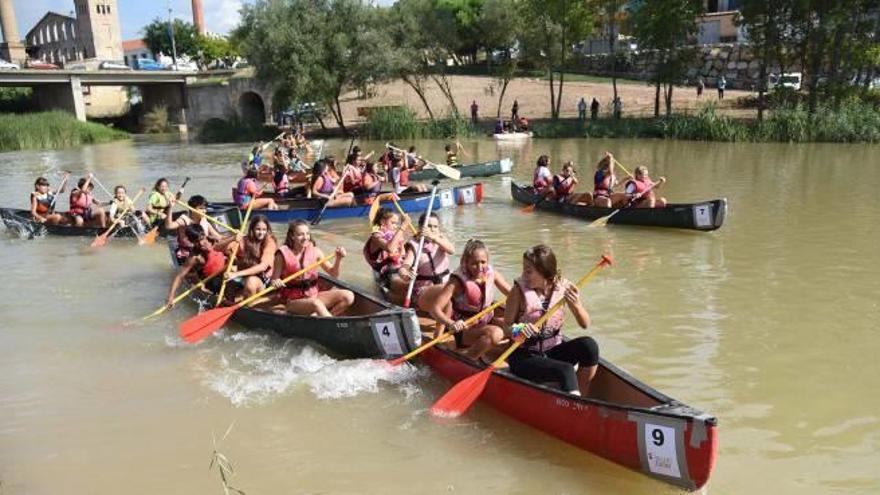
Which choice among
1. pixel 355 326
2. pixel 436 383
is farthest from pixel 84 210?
pixel 436 383

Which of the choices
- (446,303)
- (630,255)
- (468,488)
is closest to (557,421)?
(468,488)

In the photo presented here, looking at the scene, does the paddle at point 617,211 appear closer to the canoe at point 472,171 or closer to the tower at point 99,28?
the canoe at point 472,171

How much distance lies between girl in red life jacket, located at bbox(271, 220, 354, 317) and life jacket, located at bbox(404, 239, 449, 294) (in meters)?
0.76

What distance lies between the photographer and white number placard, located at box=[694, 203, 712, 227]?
12273 mm

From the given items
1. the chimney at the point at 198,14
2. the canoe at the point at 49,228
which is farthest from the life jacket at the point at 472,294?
the chimney at the point at 198,14

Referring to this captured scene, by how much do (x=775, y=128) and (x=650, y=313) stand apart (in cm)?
2192

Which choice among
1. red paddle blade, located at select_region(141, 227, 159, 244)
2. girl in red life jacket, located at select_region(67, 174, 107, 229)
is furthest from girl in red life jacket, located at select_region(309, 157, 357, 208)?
girl in red life jacket, located at select_region(67, 174, 107, 229)

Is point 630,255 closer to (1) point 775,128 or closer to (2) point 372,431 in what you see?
(2) point 372,431

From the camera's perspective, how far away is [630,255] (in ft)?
37.9

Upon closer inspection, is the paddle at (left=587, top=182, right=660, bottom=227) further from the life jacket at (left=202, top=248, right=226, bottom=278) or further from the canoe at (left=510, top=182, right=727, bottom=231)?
the life jacket at (left=202, top=248, right=226, bottom=278)

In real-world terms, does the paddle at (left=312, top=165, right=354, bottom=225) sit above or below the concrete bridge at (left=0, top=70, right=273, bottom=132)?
below

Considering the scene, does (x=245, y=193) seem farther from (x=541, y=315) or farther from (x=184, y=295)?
(x=541, y=315)

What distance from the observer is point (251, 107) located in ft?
174

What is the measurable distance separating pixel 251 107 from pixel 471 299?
49.7 meters
